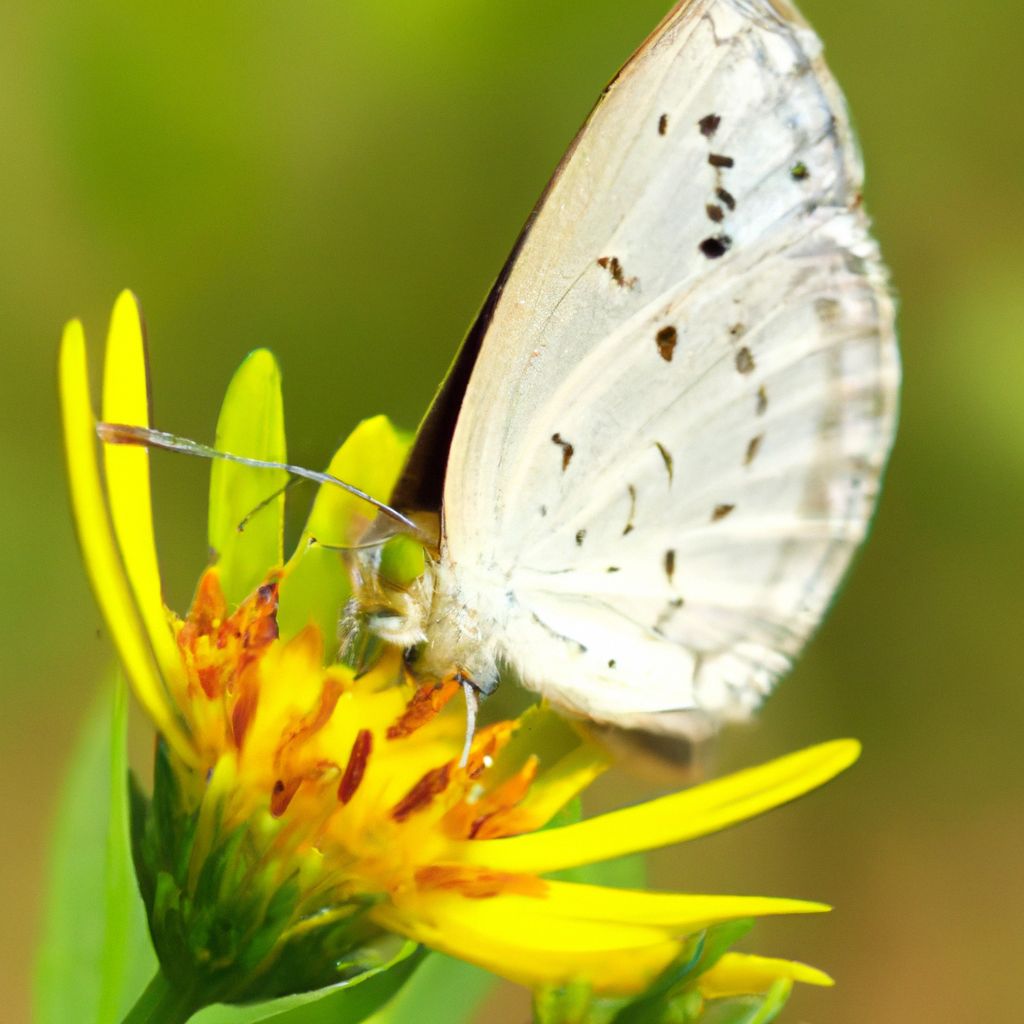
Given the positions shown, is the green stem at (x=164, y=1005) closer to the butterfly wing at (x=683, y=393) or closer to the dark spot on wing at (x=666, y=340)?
the butterfly wing at (x=683, y=393)

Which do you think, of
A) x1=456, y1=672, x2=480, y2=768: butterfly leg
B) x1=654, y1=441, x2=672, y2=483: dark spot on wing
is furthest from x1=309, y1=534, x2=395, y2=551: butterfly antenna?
x1=654, y1=441, x2=672, y2=483: dark spot on wing

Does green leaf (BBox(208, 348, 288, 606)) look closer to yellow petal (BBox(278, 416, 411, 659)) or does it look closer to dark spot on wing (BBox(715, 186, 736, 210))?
yellow petal (BBox(278, 416, 411, 659))

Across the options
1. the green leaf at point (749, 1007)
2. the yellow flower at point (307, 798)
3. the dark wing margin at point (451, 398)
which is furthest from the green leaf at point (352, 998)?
the dark wing margin at point (451, 398)

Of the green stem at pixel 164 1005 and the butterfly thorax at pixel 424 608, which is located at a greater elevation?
the butterfly thorax at pixel 424 608

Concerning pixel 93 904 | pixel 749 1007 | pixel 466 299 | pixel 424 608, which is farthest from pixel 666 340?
pixel 466 299

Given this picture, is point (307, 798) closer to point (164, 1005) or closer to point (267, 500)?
point (164, 1005)

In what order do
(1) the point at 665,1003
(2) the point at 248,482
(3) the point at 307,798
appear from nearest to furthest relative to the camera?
(1) the point at 665,1003, (3) the point at 307,798, (2) the point at 248,482
